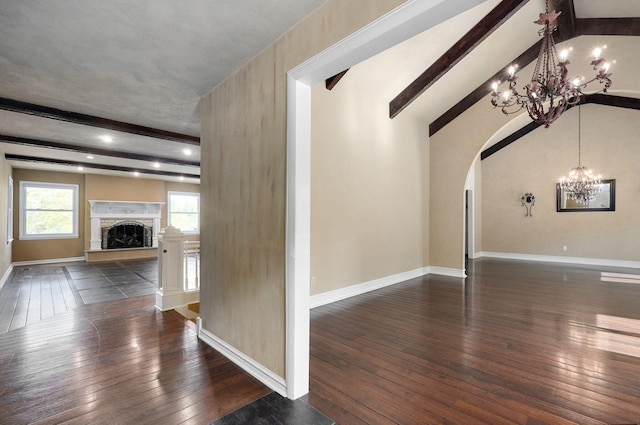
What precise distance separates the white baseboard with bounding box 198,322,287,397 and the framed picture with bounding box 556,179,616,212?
945 centimetres

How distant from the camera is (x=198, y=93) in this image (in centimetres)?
322

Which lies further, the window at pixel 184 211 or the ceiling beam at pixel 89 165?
the window at pixel 184 211

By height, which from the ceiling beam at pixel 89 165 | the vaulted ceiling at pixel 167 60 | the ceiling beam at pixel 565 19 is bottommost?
the ceiling beam at pixel 89 165

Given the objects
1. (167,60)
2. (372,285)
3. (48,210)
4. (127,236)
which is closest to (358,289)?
(372,285)

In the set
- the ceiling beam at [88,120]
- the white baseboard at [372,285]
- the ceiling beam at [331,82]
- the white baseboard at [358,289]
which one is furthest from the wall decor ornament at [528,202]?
the ceiling beam at [88,120]

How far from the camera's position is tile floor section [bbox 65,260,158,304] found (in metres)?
4.96

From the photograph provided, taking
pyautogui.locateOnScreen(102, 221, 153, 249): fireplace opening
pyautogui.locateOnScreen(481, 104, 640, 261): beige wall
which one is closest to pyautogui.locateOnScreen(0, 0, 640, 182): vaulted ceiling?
pyautogui.locateOnScreen(102, 221, 153, 249): fireplace opening

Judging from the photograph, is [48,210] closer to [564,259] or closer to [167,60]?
[167,60]

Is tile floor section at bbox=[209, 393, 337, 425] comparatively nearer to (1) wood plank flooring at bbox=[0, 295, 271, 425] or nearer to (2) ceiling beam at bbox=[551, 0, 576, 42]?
(1) wood plank flooring at bbox=[0, 295, 271, 425]

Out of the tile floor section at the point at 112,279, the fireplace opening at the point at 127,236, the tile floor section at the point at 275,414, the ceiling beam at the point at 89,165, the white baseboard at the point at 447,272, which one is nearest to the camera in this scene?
the tile floor section at the point at 275,414

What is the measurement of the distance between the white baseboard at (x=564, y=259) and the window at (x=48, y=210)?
1270 cm

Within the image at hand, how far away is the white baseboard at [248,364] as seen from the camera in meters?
2.16

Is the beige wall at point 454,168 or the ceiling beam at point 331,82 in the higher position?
the ceiling beam at point 331,82

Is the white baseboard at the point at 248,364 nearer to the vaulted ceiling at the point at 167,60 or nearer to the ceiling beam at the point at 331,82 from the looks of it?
the vaulted ceiling at the point at 167,60
